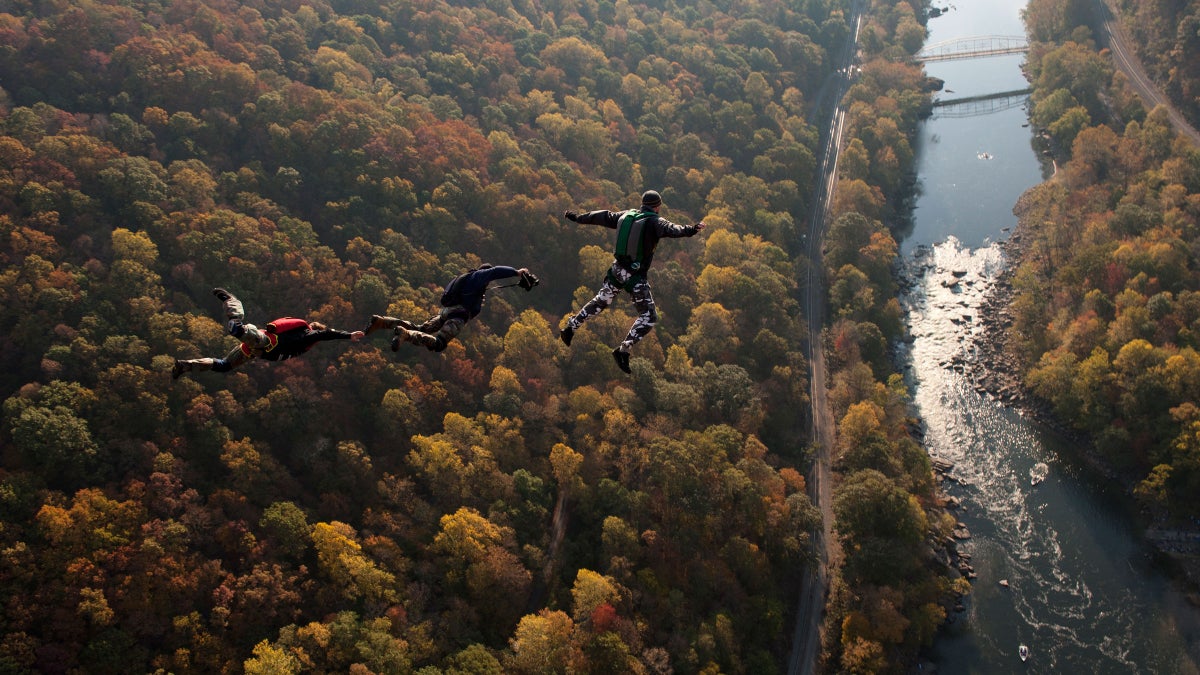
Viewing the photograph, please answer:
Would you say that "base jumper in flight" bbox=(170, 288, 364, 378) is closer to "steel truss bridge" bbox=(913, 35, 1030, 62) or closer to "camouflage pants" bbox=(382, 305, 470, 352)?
"camouflage pants" bbox=(382, 305, 470, 352)

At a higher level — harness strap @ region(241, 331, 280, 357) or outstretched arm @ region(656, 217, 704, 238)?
outstretched arm @ region(656, 217, 704, 238)

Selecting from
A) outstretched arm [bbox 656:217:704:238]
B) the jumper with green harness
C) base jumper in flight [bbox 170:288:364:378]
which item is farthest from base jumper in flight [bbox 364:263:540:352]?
outstretched arm [bbox 656:217:704:238]

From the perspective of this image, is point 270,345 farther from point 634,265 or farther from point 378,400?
point 378,400

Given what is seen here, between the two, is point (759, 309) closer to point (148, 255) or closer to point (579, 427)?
point (579, 427)

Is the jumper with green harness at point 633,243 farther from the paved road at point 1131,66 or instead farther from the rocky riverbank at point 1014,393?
the paved road at point 1131,66

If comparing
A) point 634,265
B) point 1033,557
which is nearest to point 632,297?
point 634,265

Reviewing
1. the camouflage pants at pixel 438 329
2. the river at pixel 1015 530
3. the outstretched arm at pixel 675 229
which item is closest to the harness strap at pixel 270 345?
the camouflage pants at pixel 438 329
